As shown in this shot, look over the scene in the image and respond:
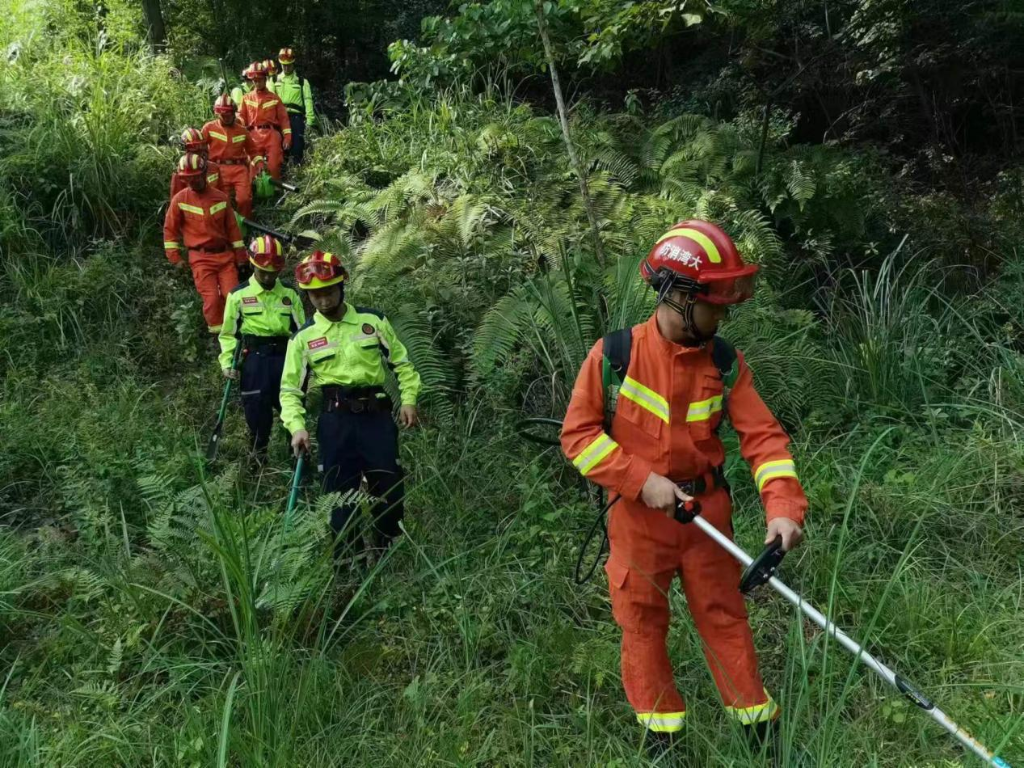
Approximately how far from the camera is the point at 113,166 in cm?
924

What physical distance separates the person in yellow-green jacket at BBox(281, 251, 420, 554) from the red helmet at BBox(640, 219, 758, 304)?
235 centimetres

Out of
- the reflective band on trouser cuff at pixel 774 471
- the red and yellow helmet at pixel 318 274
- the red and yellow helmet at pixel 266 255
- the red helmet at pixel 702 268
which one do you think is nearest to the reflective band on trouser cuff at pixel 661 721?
the reflective band on trouser cuff at pixel 774 471

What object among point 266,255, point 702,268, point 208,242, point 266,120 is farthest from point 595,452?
point 266,120

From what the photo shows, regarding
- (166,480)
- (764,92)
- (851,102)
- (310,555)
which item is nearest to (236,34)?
(764,92)

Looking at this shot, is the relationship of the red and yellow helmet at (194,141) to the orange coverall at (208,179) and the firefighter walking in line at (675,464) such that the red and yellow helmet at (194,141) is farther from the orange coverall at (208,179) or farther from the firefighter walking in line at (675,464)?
the firefighter walking in line at (675,464)

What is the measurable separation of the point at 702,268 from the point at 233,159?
8031 mm

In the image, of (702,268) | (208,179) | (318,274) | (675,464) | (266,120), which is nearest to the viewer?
(702,268)

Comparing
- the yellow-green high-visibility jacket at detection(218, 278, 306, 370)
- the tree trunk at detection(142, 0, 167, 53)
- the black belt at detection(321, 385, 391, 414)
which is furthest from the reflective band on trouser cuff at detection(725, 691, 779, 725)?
the tree trunk at detection(142, 0, 167, 53)

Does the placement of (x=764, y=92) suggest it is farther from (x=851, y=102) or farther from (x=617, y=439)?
(x=617, y=439)

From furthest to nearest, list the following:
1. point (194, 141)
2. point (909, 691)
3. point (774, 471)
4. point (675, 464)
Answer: point (194, 141)
point (675, 464)
point (774, 471)
point (909, 691)

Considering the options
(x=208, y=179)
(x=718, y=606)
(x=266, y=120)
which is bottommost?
(x=718, y=606)

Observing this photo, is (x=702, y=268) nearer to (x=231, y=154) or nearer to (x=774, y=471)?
(x=774, y=471)

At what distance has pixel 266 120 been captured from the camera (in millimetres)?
10352

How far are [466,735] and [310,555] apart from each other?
1.24m
